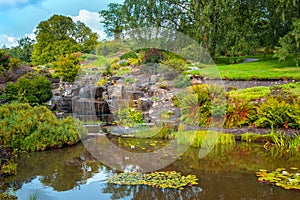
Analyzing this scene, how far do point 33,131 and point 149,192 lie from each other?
12.6 feet

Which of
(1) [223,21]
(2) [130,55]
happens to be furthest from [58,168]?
(1) [223,21]

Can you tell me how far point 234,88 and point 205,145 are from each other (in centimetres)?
493

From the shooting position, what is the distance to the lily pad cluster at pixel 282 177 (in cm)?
469

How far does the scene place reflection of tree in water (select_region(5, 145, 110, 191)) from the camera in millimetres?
5223

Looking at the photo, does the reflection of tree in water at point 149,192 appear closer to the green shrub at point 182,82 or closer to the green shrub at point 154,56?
the green shrub at point 182,82

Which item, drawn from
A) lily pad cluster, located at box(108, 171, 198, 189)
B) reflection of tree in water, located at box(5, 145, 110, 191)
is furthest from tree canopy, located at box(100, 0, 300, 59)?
lily pad cluster, located at box(108, 171, 198, 189)

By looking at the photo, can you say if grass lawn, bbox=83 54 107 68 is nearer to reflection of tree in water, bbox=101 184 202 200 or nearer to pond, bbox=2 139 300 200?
pond, bbox=2 139 300 200

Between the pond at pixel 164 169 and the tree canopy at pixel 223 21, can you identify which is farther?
the tree canopy at pixel 223 21

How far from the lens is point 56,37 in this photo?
87.5 feet

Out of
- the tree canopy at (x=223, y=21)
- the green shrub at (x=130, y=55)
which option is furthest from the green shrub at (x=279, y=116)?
the green shrub at (x=130, y=55)

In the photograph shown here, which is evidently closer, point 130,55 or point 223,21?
point 130,55

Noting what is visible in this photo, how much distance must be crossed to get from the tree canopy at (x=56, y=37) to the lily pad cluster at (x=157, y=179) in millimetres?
19458

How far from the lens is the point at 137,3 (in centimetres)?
1842

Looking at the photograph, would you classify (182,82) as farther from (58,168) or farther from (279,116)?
(58,168)
